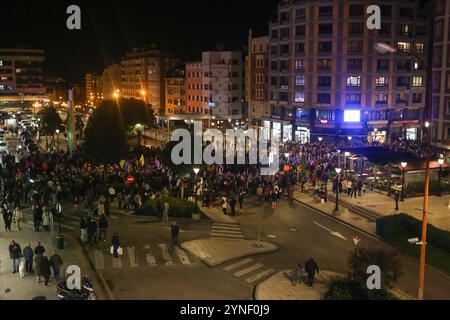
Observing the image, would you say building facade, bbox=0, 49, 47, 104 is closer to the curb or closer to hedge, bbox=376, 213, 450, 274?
the curb

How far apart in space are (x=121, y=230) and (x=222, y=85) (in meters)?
69.6

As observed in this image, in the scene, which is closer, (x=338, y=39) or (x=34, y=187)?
(x=34, y=187)

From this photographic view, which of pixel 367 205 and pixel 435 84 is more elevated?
pixel 435 84

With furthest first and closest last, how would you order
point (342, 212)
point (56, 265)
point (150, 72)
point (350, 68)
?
point (150, 72) < point (350, 68) < point (342, 212) < point (56, 265)

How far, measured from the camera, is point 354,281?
16.8 meters

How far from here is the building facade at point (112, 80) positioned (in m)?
156

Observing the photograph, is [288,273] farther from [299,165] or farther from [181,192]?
[299,165]

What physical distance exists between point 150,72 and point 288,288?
4277 inches

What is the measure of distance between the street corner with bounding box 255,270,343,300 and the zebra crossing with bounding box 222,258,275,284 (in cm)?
56

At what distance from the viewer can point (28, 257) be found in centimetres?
1952

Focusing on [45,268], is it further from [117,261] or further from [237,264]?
[237,264]

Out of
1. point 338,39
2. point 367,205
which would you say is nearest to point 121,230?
point 367,205

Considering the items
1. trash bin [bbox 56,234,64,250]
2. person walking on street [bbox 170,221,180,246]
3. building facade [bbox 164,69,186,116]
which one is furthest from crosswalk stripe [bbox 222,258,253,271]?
building facade [bbox 164,69,186,116]

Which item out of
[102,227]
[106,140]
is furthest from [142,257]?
[106,140]
